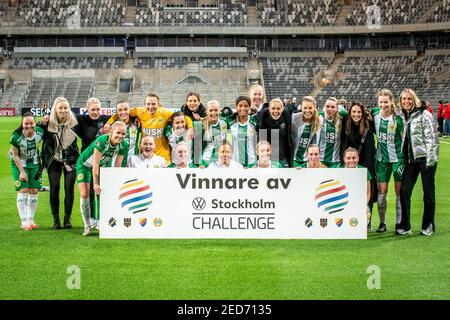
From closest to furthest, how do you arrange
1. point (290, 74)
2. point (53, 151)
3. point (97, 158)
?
1. point (97, 158)
2. point (53, 151)
3. point (290, 74)

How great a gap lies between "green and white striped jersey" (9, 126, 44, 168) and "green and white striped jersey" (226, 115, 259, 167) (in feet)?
9.64

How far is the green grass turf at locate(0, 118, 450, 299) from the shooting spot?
746 centimetres

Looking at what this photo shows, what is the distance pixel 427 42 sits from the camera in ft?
225

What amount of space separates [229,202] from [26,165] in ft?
11.2

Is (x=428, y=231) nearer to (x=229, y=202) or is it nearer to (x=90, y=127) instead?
(x=229, y=202)

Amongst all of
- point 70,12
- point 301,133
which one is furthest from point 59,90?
point 301,133

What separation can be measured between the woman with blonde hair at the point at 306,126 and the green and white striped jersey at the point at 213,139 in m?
1.06

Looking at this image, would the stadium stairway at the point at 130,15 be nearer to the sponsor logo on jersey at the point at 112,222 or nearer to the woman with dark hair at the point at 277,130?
the woman with dark hair at the point at 277,130

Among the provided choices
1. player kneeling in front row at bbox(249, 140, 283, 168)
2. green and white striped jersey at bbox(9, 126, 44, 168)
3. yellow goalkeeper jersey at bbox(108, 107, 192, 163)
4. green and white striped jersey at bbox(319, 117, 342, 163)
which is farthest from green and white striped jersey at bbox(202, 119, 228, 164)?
green and white striped jersey at bbox(9, 126, 44, 168)

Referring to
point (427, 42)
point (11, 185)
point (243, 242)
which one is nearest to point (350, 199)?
point (243, 242)

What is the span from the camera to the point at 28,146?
36.9 feet

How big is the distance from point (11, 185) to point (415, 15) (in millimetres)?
57428
